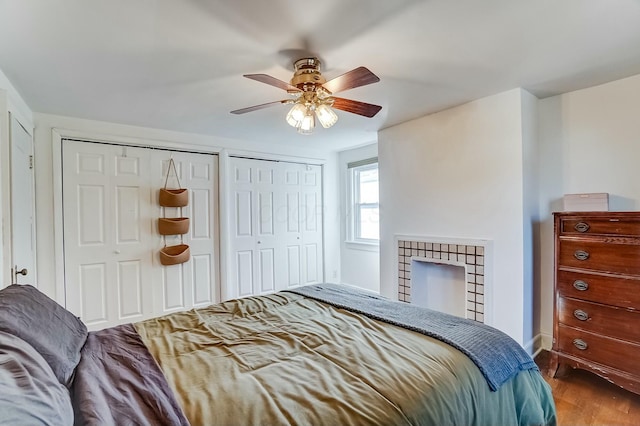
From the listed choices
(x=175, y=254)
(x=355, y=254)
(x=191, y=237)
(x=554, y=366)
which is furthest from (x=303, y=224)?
(x=554, y=366)

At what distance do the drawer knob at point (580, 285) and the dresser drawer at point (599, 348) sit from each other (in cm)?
30

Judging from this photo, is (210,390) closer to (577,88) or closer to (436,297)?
(436,297)

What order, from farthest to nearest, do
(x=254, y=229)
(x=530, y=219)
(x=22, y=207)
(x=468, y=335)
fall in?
1. (x=254, y=229)
2. (x=530, y=219)
3. (x=22, y=207)
4. (x=468, y=335)

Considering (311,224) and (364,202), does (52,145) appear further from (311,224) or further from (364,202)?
(364,202)

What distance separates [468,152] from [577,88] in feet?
3.00

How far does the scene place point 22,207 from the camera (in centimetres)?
240

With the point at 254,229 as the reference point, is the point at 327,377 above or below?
below

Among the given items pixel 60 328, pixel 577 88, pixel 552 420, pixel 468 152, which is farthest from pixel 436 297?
pixel 60 328

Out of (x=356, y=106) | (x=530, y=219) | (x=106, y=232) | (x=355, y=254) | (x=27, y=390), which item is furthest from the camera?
(x=355, y=254)

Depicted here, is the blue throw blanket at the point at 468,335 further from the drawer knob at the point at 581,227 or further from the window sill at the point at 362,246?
the window sill at the point at 362,246

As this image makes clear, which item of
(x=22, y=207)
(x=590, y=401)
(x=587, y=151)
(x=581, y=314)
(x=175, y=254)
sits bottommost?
(x=590, y=401)

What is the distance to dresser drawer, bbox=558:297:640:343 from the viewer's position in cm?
193

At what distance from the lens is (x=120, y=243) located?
3.23m

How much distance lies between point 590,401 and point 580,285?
0.74 meters
